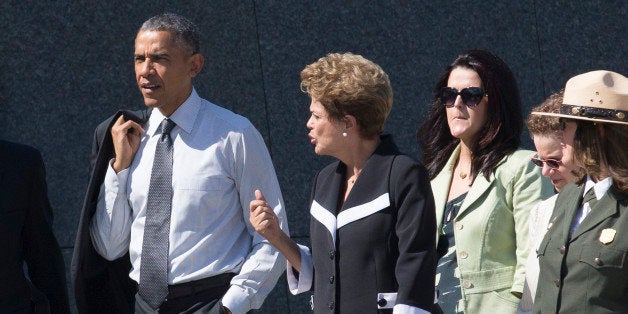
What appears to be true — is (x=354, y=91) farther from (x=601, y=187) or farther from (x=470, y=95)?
(x=601, y=187)

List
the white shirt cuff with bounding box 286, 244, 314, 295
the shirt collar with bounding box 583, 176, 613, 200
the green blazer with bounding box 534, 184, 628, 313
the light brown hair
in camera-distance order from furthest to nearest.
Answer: the white shirt cuff with bounding box 286, 244, 314, 295 → the light brown hair → the shirt collar with bounding box 583, 176, 613, 200 → the green blazer with bounding box 534, 184, 628, 313

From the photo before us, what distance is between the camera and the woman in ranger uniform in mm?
4066

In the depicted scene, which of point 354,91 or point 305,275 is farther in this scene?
point 305,275

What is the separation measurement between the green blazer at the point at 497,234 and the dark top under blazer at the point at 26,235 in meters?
1.73

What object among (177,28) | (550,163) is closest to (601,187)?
(550,163)

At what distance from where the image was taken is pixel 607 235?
13.4 ft

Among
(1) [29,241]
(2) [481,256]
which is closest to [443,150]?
(2) [481,256]

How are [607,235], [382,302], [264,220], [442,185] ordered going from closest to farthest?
[607,235] < [382,302] < [264,220] < [442,185]

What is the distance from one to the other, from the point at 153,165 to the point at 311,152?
283 centimetres

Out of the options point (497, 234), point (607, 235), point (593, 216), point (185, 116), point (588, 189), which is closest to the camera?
point (607, 235)

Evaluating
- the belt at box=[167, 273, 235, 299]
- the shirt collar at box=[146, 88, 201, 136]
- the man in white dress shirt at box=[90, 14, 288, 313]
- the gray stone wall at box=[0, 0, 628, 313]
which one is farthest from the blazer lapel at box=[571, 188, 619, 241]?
the gray stone wall at box=[0, 0, 628, 313]

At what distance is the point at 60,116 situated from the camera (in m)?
7.85

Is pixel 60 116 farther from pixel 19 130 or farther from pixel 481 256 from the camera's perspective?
pixel 481 256

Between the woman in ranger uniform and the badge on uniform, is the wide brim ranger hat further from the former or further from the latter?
the badge on uniform
